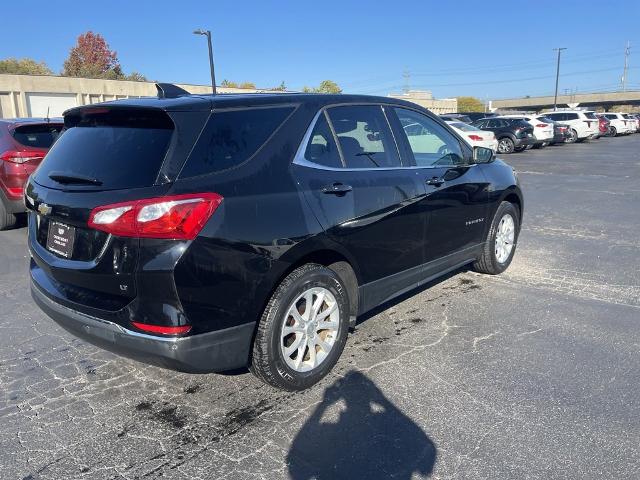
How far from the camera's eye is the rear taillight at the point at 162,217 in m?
2.62

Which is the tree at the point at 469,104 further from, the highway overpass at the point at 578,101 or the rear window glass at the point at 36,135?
the rear window glass at the point at 36,135

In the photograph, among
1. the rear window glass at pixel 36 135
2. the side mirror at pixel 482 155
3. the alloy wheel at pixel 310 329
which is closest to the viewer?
the alloy wheel at pixel 310 329

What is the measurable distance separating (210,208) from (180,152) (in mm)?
339

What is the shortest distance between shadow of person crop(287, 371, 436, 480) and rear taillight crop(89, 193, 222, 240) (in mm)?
1234

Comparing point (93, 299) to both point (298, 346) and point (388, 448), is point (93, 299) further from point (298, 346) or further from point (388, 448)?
point (388, 448)

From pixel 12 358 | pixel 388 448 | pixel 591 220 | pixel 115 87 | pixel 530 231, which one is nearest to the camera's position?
pixel 388 448

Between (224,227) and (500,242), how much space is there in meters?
3.60

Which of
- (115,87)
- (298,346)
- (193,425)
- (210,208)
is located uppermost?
(115,87)

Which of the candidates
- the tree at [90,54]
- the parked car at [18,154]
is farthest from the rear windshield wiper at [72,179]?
the tree at [90,54]

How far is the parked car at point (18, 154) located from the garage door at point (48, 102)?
1176 inches

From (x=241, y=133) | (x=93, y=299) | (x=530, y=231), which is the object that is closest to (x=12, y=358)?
(x=93, y=299)

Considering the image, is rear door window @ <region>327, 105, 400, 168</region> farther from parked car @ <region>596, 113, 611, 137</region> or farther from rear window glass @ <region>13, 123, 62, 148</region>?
parked car @ <region>596, 113, 611, 137</region>

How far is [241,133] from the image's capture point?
3.02m

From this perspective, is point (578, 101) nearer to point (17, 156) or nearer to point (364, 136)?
point (17, 156)
